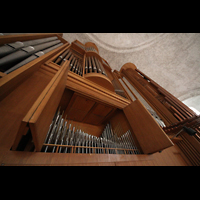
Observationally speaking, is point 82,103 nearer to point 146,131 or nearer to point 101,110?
point 101,110

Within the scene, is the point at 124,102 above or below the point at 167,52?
below

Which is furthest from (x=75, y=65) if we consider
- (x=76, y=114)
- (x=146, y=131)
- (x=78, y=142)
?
(x=146, y=131)

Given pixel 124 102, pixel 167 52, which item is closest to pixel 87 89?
pixel 124 102

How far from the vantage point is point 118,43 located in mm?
6180

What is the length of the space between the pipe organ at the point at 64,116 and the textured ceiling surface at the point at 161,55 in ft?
12.1

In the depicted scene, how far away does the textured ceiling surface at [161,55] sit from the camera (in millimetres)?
5312

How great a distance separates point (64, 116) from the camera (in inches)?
82.6

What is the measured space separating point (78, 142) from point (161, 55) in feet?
24.2

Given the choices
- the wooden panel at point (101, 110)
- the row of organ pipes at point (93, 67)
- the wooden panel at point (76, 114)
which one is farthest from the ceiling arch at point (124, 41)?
the wooden panel at point (76, 114)
